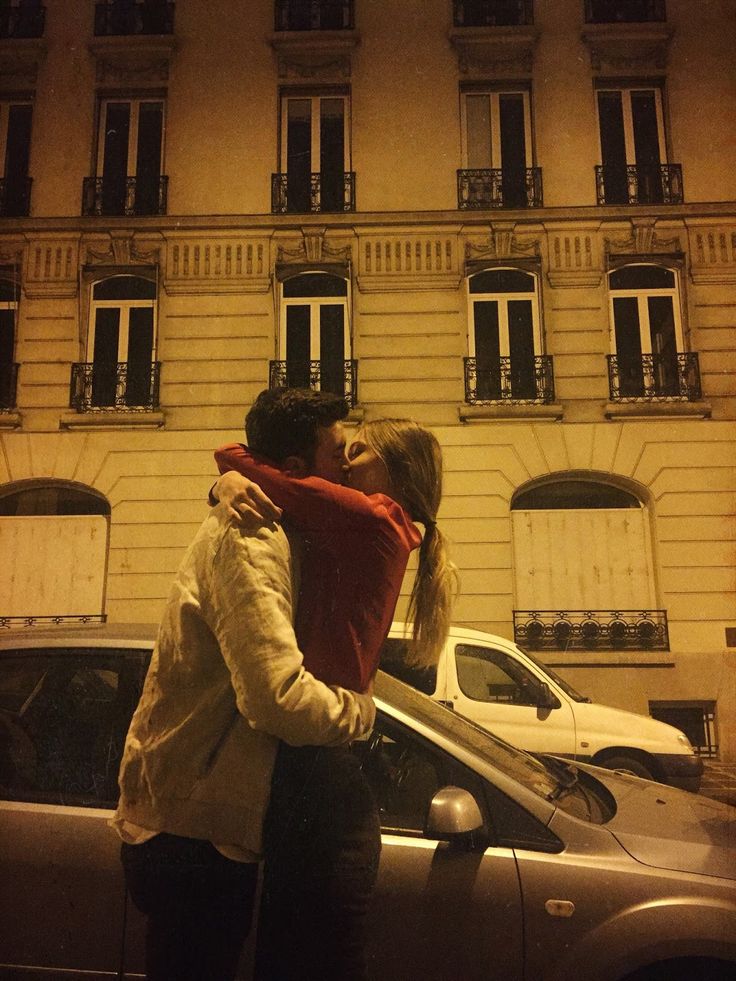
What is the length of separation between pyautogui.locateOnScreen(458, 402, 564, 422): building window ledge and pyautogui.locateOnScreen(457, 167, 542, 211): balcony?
0.99m

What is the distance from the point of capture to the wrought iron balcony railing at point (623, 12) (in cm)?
296

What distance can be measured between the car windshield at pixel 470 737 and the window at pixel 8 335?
7.58 feet

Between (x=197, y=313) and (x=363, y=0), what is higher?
(x=363, y=0)

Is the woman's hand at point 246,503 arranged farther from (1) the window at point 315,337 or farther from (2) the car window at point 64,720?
(1) the window at point 315,337

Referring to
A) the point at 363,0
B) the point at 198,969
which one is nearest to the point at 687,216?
the point at 363,0

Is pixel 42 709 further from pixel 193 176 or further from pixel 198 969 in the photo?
pixel 193 176

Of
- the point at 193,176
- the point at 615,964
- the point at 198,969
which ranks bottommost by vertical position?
the point at 615,964

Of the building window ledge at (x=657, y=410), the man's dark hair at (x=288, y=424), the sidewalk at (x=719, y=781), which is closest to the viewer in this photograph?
the man's dark hair at (x=288, y=424)

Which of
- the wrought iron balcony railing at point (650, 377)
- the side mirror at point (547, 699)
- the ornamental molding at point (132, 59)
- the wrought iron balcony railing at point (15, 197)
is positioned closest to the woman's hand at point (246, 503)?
the side mirror at point (547, 699)

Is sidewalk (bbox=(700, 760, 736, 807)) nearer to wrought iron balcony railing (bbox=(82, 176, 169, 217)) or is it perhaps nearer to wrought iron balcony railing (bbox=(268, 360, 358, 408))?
wrought iron balcony railing (bbox=(268, 360, 358, 408))

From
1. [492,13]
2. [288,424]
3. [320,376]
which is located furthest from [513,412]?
[288,424]

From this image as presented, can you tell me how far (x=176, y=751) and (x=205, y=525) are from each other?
384 mm

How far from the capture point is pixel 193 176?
3.25 meters

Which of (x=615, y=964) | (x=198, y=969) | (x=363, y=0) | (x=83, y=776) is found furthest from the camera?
(x=363, y=0)
